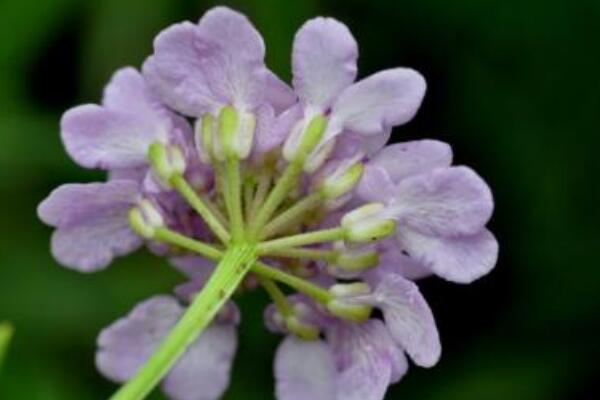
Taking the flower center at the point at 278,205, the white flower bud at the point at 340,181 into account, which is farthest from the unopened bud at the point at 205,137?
the white flower bud at the point at 340,181

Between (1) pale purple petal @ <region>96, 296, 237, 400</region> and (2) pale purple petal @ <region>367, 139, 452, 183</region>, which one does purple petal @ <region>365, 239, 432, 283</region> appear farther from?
(1) pale purple petal @ <region>96, 296, 237, 400</region>

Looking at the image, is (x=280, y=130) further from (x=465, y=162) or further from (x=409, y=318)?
(x=465, y=162)

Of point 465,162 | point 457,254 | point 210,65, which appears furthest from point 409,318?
point 465,162

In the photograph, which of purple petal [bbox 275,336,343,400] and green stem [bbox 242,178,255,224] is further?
purple petal [bbox 275,336,343,400]

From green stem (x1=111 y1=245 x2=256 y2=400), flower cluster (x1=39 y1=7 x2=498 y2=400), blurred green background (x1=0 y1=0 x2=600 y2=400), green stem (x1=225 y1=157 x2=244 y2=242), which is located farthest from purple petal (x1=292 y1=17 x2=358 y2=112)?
blurred green background (x1=0 y1=0 x2=600 y2=400)

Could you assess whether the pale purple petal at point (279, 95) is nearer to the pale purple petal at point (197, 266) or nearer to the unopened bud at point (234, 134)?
the unopened bud at point (234, 134)

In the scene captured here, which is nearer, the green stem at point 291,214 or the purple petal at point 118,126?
the green stem at point 291,214
